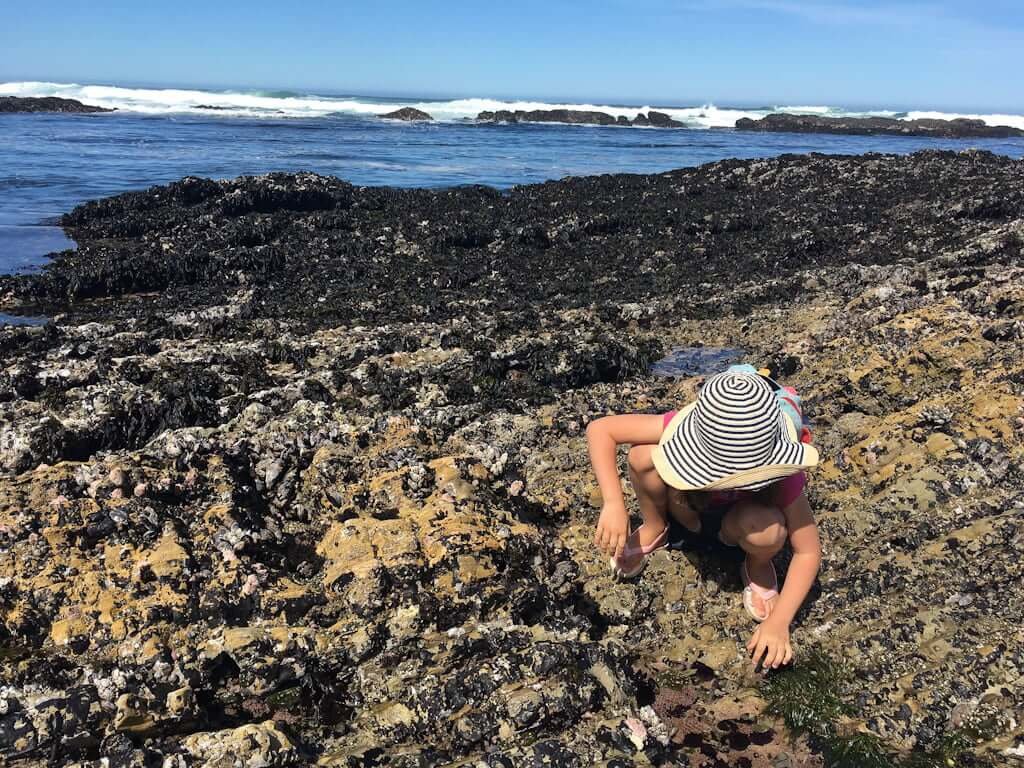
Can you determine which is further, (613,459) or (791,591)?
(613,459)

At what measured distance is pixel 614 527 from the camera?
111 inches

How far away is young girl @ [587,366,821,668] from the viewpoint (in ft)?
7.95

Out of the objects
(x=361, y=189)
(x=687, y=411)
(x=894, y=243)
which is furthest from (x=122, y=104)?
(x=687, y=411)

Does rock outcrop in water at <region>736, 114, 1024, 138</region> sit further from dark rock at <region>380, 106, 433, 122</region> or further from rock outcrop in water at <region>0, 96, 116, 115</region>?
rock outcrop in water at <region>0, 96, 116, 115</region>

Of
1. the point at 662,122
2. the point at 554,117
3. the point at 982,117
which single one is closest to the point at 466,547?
the point at 554,117

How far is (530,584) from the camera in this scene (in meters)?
2.91

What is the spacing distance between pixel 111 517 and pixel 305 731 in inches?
53.5

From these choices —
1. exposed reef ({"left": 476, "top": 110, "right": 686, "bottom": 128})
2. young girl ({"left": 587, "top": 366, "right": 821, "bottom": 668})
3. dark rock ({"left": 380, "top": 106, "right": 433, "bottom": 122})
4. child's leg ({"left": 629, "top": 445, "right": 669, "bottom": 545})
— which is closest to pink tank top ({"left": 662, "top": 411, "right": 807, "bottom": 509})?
young girl ({"left": 587, "top": 366, "right": 821, "bottom": 668})

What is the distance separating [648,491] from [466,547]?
850mm

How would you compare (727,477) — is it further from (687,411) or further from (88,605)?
(88,605)

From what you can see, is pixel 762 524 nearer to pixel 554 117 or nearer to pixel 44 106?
pixel 44 106

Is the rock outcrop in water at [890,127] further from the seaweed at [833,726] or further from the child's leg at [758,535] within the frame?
the seaweed at [833,726]

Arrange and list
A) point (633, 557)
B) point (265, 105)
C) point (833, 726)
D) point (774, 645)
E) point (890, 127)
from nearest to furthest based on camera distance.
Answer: point (833, 726) < point (774, 645) < point (633, 557) < point (890, 127) < point (265, 105)

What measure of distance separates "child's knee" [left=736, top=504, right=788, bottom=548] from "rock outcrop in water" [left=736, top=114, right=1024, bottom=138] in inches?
2136
